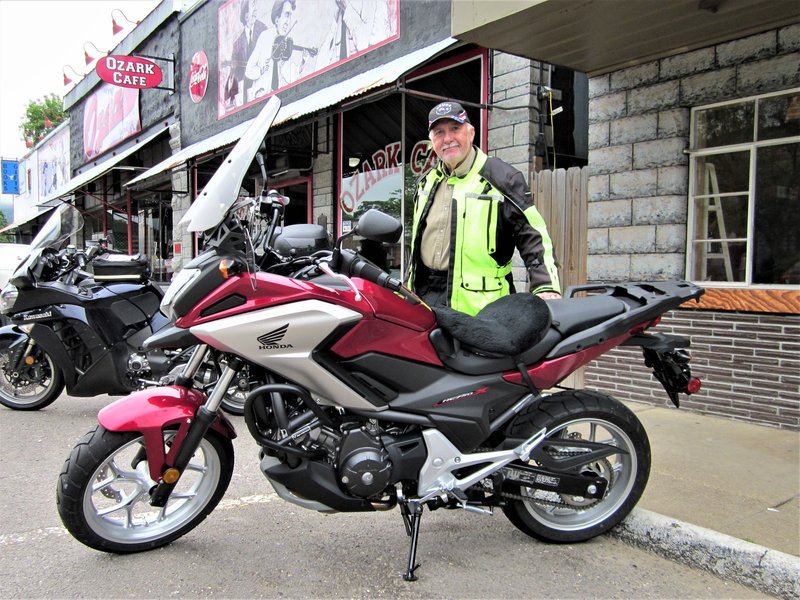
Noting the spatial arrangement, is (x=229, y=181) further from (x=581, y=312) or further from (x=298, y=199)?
(x=298, y=199)

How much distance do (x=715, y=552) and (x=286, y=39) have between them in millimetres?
9330

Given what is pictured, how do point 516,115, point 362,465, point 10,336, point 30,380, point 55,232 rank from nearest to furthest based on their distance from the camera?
point 362,465 → point 55,232 → point 30,380 → point 10,336 → point 516,115

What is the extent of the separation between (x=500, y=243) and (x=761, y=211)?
2.82 meters

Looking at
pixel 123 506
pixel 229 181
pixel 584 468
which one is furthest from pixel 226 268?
pixel 584 468

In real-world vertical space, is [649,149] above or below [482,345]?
above

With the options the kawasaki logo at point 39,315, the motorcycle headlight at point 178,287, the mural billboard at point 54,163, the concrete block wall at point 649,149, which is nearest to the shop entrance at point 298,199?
the kawasaki logo at point 39,315

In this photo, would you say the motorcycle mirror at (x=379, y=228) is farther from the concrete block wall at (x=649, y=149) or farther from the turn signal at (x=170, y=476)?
the concrete block wall at (x=649, y=149)

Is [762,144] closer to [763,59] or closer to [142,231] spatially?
[763,59]

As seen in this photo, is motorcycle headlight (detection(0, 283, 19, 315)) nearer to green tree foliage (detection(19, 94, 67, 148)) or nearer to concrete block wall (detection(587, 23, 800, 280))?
concrete block wall (detection(587, 23, 800, 280))

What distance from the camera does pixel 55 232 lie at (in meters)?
5.43

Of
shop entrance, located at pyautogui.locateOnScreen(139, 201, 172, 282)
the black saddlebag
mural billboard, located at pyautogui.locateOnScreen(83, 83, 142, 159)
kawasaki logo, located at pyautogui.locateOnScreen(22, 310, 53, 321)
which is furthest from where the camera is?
mural billboard, located at pyautogui.locateOnScreen(83, 83, 142, 159)

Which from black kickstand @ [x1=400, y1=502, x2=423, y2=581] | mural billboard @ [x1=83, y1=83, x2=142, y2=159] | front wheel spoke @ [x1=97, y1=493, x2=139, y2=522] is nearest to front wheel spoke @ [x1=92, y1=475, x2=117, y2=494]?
front wheel spoke @ [x1=97, y1=493, x2=139, y2=522]

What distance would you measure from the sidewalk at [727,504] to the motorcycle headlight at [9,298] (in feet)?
16.8

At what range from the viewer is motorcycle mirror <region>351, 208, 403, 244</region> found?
7.62ft
